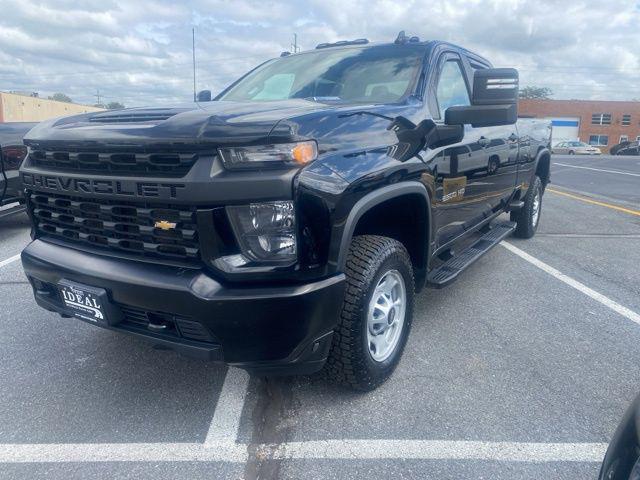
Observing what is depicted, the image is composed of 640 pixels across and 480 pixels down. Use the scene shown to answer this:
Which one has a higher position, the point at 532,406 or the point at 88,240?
the point at 88,240

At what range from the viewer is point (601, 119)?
2426 inches

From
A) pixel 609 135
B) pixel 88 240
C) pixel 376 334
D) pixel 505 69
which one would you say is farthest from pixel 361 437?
pixel 609 135

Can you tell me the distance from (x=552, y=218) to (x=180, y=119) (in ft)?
23.9

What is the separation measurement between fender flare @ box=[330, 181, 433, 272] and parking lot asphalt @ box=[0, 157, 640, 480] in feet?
2.84

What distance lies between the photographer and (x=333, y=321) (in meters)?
2.34

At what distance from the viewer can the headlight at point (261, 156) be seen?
210 cm

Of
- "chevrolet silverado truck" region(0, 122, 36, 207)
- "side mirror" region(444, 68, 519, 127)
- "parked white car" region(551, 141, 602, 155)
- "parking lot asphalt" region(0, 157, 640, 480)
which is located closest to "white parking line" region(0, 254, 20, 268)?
"chevrolet silverado truck" region(0, 122, 36, 207)

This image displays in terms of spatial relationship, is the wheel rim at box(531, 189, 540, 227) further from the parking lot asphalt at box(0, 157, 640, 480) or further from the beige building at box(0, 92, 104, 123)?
the beige building at box(0, 92, 104, 123)

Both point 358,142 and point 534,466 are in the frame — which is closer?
point 534,466

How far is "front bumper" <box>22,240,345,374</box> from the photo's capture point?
83.9 inches

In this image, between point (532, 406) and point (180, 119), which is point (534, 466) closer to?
point (532, 406)

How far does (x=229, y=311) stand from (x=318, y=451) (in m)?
0.80

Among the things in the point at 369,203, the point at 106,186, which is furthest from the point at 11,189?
the point at 369,203

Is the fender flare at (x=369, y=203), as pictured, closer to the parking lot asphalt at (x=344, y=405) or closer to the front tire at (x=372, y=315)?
the front tire at (x=372, y=315)
